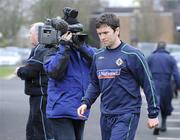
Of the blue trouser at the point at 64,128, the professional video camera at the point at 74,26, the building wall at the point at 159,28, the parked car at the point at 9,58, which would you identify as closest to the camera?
the blue trouser at the point at 64,128

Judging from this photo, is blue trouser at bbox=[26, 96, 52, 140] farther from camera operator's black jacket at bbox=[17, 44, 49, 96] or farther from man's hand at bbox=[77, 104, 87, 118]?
man's hand at bbox=[77, 104, 87, 118]

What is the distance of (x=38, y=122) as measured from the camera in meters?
8.20

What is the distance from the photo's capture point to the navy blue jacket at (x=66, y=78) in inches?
263

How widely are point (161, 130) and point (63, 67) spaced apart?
6.18 meters

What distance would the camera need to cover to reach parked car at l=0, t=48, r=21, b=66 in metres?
52.9

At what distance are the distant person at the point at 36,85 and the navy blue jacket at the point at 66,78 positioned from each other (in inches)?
39.0

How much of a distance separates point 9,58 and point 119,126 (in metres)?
48.0

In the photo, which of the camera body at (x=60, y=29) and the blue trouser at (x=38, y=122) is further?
the blue trouser at (x=38, y=122)

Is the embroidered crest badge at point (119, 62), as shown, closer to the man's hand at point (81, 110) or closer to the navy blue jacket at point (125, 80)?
the navy blue jacket at point (125, 80)

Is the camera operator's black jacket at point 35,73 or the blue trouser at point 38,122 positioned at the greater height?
the camera operator's black jacket at point 35,73

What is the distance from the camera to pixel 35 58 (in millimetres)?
7961

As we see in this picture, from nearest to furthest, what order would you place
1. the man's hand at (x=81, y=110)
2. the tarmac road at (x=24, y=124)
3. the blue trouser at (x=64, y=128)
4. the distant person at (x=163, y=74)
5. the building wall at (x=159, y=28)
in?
1. the man's hand at (x=81, y=110)
2. the blue trouser at (x=64, y=128)
3. the tarmac road at (x=24, y=124)
4. the distant person at (x=163, y=74)
5. the building wall at (x=159, y=28)

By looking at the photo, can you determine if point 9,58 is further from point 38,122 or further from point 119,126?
point 119,126

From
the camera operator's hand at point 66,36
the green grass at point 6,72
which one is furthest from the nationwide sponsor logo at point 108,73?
the green grass at point 6,72
